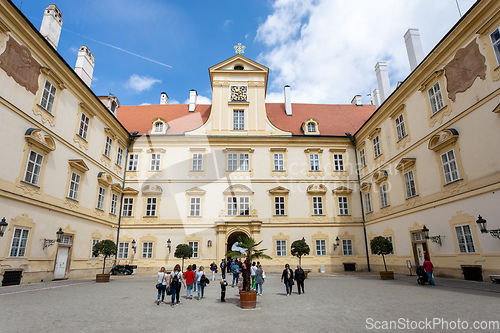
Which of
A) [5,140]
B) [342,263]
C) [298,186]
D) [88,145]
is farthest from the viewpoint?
[298,186]

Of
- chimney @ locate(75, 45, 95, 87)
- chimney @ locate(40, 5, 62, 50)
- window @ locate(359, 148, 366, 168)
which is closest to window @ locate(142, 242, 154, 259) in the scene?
chimney @ locate(75, 45, 95, 87)

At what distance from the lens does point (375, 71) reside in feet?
85.3

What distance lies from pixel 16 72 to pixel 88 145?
6.87 m

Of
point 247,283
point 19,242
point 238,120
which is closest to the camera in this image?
point 247,283

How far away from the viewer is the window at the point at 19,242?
13539mm

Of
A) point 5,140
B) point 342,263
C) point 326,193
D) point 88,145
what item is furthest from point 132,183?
point 342,263

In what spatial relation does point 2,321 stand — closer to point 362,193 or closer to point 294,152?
point 294,152

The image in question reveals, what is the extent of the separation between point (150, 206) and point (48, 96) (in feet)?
38.6

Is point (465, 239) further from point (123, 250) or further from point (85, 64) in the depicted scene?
point (85, 64)

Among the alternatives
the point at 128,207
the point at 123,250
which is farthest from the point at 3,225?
the point at 128,207

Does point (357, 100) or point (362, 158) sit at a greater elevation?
point (357, 100)

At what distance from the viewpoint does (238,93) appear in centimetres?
2798

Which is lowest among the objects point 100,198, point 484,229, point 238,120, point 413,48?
point 484,229

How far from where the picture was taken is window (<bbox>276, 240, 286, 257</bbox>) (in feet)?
80.2
